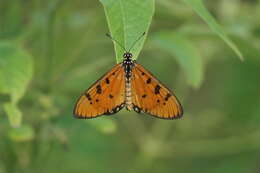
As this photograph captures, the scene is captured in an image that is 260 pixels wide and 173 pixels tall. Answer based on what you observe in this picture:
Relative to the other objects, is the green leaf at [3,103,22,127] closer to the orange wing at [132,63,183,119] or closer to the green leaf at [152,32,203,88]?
the orange wing at [132,63,183,119]

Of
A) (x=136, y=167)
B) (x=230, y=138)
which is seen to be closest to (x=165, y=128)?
(x=136, y=167)

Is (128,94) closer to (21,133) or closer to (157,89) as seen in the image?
(157,89)

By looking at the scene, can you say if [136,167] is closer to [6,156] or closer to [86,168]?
[86,168]

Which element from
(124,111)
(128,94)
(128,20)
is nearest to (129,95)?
(128,94)

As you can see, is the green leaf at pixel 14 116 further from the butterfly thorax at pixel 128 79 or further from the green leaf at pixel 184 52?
the green leaf at pixel 184 52

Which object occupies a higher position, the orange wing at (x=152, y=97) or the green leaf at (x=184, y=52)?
the green leaf at (x=184, y=52)

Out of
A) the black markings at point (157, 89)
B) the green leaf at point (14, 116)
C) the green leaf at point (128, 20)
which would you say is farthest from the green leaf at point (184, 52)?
the green leaf at point (128, 20)

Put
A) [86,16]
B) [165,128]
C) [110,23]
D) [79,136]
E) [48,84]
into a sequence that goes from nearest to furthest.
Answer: [110,23] < [48,84] < [86,16] < [79,136] < [165,128]
